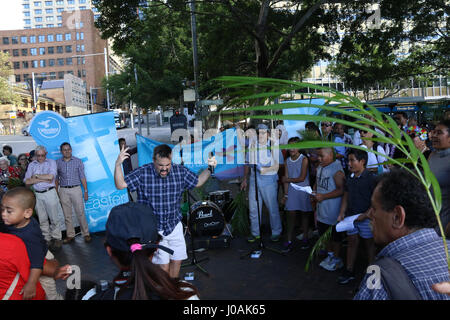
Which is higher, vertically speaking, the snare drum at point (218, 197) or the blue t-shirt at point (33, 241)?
the blue t-shirt at point (33, 241)

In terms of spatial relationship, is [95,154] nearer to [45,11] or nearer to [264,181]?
[264,181]

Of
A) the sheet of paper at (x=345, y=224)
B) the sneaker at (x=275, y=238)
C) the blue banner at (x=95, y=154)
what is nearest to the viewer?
the sheet of paper at (x=345, y=224)

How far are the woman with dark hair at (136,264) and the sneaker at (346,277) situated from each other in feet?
11.4

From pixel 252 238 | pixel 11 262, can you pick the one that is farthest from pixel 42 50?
pixel 11 262

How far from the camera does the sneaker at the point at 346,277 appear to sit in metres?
4.85

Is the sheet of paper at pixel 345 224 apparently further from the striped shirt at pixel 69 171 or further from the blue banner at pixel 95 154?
the blue banner at pixel 95 154

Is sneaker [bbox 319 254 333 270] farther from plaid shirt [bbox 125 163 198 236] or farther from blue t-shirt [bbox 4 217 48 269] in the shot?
blue t-shirt [bbox 4 217 48 269]

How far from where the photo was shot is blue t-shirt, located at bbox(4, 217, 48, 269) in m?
2.67

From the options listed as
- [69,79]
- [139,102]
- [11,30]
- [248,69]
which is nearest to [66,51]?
[11,30]

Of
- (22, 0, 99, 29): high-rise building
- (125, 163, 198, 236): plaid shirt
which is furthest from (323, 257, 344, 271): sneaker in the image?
(22, 0, 99, 29): high-rise building

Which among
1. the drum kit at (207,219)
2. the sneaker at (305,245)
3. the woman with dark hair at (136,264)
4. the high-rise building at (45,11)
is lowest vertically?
the sneaker at (305,245)

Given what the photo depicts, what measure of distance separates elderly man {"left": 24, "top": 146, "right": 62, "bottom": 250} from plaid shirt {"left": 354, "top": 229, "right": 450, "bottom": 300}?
6452 mm

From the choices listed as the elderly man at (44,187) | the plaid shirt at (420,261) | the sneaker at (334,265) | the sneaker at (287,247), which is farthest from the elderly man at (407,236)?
the elderly man at (44,187)

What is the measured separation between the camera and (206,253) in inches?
258
